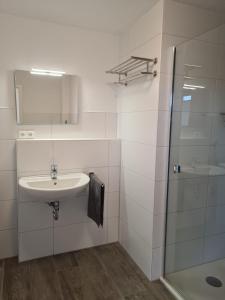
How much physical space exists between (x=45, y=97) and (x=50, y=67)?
30 centimetres

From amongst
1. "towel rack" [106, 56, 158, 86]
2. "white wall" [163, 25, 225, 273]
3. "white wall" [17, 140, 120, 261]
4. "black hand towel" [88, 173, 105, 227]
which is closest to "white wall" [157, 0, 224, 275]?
"white wall" [163, 25, 225, 273]

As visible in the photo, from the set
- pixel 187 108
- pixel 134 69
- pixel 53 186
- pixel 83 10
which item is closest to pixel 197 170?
pixel 187 108

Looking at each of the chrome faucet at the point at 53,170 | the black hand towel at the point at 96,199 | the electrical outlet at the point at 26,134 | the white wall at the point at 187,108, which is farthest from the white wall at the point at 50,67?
the white wall at the point at 187,108

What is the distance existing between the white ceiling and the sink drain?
90.7 inches

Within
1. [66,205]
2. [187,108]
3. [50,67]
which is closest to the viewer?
[187,108]

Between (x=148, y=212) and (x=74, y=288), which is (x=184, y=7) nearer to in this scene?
(x=148, y=212)

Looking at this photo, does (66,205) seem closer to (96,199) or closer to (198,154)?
(96,199)

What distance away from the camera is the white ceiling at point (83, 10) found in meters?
1.80

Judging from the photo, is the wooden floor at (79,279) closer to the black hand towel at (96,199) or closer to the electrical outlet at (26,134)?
the black hand towel at (96,199)

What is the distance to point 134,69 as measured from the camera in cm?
213

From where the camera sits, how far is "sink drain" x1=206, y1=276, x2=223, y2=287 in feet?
6.19

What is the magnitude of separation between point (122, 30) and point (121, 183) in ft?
5.21

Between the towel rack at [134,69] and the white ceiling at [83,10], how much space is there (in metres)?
0.39

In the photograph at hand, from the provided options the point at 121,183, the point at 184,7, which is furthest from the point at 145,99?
the point at 121,183
